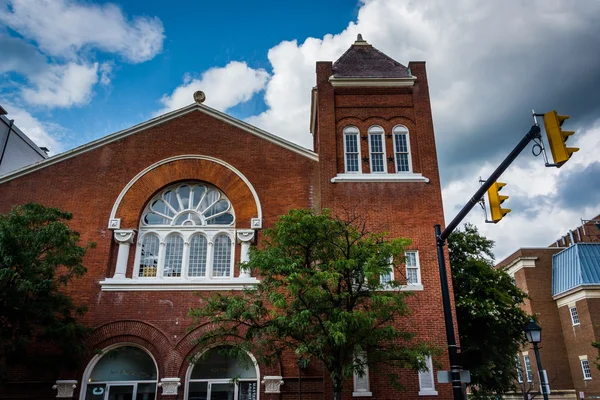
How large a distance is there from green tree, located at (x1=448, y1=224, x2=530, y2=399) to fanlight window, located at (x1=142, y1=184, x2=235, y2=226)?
12510 millimetres

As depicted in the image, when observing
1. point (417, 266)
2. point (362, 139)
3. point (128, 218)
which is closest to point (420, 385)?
point (417, 266)

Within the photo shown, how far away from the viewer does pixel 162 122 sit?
2162 cm

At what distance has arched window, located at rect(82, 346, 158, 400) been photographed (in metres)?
17.5

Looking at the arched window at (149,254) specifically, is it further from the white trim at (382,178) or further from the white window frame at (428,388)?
the white window frame at (428,388)

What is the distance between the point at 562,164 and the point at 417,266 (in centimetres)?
1097

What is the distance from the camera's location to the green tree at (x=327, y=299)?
12797mm

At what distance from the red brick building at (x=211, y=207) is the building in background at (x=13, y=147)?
481 cm

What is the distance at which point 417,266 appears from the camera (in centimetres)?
1845

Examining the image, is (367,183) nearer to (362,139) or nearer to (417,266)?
(362,139)

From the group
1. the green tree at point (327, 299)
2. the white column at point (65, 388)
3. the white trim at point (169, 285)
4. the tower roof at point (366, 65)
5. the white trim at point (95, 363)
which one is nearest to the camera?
the green tree at point (327, 299)

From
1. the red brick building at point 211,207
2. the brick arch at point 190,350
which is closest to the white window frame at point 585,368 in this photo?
the red brick building at point 211,207

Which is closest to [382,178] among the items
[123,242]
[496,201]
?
[496,201]

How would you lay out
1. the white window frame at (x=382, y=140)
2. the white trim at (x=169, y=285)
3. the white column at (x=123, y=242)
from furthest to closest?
the white window frame at (x=382, y=140), the white column at (x=123, y=242), the white trim at (x=169, y=285)

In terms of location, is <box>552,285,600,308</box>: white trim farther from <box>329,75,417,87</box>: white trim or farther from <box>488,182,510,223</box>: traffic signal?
<box>488,182,510,223</box>: traffic signal
